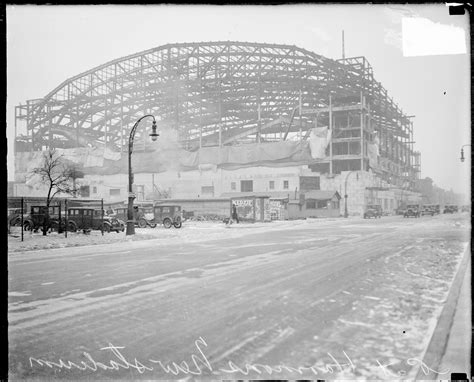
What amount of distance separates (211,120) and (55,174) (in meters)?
3.23

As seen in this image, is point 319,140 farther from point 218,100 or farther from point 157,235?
point 157,235

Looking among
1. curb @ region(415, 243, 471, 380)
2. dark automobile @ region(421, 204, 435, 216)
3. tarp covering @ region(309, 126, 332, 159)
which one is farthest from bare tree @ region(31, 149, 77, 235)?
dark automobile @ region(421, 204, 435, 216)

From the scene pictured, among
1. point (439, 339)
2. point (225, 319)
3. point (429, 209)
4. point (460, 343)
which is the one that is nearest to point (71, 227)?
point (225, 319)

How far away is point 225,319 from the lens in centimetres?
479

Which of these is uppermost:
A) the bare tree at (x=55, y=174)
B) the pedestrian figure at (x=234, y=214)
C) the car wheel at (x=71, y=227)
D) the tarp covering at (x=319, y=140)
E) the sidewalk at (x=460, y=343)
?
the tarp covering at (x=319, y=140)

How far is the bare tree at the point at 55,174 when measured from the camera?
6929 mm

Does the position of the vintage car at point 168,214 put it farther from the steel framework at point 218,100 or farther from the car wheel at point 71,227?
the car wheel at point 71,227

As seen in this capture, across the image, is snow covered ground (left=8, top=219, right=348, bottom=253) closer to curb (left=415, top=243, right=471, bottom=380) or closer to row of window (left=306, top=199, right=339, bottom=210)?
row of window (left=306, top=199, right=339, bottom=210)

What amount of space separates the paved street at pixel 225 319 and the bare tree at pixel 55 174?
58.5 inches

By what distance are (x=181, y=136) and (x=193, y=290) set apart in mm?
3326

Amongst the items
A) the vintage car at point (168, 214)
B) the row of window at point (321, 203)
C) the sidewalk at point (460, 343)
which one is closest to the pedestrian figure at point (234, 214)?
the vintage car at point (168, 214)

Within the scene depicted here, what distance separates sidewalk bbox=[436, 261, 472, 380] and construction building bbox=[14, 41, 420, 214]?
8.60 feet

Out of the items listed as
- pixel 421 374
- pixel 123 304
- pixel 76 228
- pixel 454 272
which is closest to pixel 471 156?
pixel 421 374

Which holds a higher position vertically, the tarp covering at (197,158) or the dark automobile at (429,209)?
the tarp covering at (197,158)
